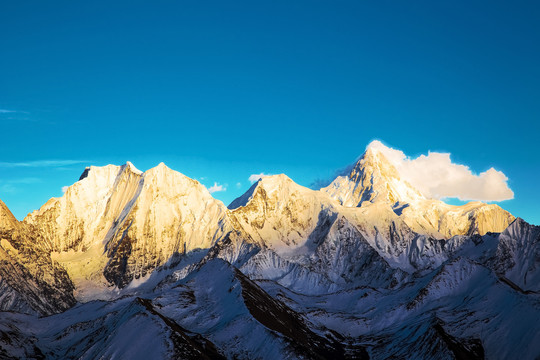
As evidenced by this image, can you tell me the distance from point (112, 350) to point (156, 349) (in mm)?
15986

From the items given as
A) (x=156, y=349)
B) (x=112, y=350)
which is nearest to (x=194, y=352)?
(x=156, y=349)

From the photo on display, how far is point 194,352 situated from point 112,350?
92.2 ft

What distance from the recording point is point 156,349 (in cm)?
19412

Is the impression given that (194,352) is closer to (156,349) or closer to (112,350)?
(156,349)

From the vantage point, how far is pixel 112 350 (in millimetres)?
199500

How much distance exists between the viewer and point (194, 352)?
629ft

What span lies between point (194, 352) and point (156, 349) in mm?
12268
